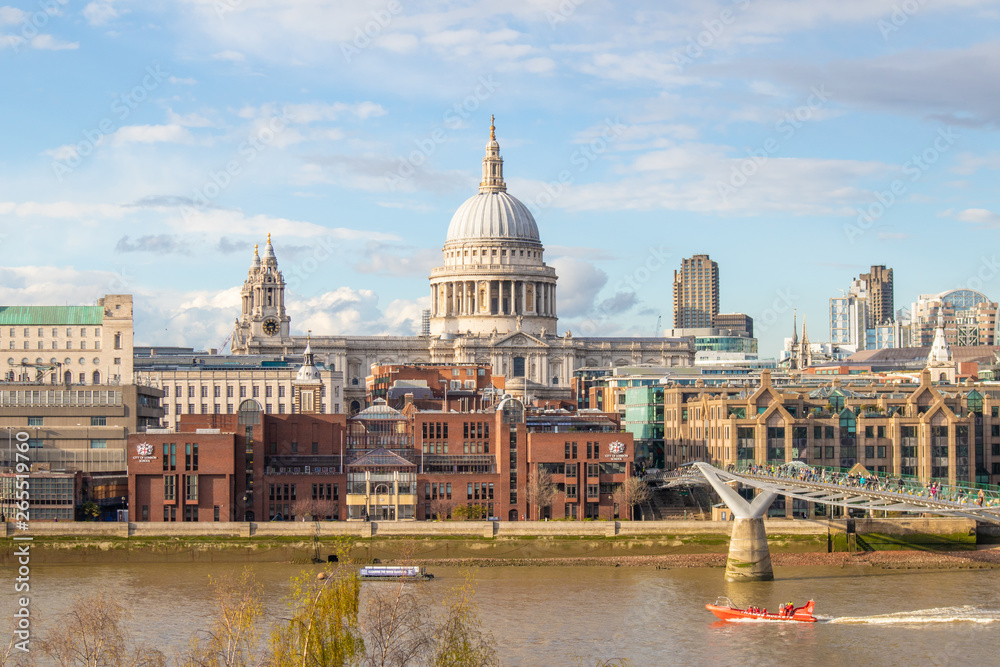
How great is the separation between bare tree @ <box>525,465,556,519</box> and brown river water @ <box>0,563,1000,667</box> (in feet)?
26.7

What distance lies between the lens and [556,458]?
77.1 meters

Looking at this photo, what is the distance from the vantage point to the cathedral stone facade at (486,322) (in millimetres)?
150875

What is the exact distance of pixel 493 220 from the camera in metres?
168

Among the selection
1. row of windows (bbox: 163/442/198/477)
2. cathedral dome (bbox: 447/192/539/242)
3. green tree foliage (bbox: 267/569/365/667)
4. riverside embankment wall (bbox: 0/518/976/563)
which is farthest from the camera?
cathedral dome (bbox: 447/192/539/242)

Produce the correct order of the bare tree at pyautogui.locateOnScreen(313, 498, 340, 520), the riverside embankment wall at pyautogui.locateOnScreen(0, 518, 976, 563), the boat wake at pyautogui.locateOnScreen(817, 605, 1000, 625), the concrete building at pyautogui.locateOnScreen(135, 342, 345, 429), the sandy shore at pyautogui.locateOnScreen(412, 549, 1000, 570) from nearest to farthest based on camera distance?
the boat wake at pyautogui.locateOnScreen(817, 605, 1000, 625) → the sandy shore at pyautogui.locateOnScreen(412, 549, 1000, 570) → the riverside embankment wall at pyautogui.locateOnScreen(0, 518, 976, 563) → the bare tree at pyautogui.locateOnScreen(313, 498, 340, 520) → the concrete building at pyautogui.locateOnScreen(135, 342, 345, 429)

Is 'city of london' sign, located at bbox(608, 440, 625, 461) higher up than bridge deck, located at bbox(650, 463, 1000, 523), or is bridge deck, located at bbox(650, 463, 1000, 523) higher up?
'city of london' sign, located at bbox(608, 440, 625, 461)

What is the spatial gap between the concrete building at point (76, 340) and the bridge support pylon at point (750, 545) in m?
65.8

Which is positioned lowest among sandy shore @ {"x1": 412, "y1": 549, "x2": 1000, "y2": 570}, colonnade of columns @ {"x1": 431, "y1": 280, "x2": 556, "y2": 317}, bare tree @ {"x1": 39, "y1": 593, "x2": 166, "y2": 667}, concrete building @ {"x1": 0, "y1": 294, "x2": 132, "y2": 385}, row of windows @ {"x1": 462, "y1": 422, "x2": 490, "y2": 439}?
sandy shore @ {"x1": 412, "y1": 549, "x2": 1000, "y2": 570}

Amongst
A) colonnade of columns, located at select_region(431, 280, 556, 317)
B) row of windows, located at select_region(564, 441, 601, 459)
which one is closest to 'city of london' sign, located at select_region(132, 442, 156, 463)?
row of windows, located at select_region(564, 441, 601, 459)

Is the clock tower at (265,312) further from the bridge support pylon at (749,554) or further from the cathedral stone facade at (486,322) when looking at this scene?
the bridge support pylon at (749,554)

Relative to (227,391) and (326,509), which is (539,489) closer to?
(326,509)

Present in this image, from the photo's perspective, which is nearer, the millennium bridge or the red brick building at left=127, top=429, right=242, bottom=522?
the millennium bridge

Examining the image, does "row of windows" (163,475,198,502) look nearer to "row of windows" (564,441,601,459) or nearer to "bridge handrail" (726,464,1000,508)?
"row of windows" (564,441,601,459)

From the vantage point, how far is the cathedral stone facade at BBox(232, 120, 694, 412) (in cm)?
15088
